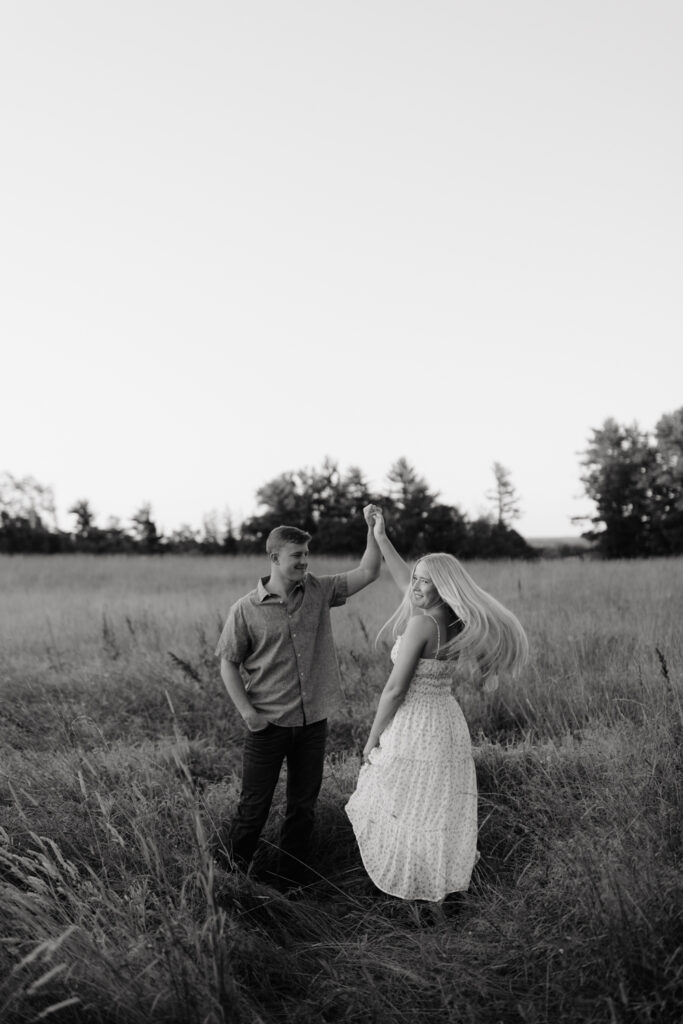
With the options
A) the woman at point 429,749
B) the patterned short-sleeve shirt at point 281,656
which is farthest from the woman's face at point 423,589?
the patterned short-sleeve shirt at point 281,656

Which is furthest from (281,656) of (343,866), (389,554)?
(343,866)

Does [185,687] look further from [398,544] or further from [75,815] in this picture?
[398,544]

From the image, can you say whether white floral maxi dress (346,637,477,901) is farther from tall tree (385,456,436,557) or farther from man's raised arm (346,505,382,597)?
tall tree (385,456,436,557)

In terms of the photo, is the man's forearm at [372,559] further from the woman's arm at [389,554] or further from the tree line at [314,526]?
the tree line at [314,526]

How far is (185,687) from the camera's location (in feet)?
22.9

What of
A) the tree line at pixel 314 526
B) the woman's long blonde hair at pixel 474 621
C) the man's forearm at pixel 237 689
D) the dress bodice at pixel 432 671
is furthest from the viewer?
the tree line at pixel 314 526

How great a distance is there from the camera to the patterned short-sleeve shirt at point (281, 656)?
385 cm

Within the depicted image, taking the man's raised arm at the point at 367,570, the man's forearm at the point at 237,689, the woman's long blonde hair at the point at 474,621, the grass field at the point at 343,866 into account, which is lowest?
the grass field at the point at 343,866

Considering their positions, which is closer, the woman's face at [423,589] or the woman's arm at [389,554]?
the woman's face at [423,589]

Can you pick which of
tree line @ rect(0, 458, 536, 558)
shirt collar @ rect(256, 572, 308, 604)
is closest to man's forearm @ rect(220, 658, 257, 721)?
shirt collar @ rect(256, 572, 308, 604)

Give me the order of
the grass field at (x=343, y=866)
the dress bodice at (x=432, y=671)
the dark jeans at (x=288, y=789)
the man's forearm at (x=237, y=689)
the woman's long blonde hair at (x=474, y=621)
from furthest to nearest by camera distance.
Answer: the dark jeans at (x=288, y=789), the man's forearm at (x=237, y=689), the dress bodice at (x=432, y=671), the woman's long blonde hair at (x=474, y=621), the grass field at (x=343, y=866)

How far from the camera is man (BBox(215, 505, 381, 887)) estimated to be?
383 cm

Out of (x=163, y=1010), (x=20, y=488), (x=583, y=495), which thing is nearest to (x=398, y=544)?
(x=583, y=495)

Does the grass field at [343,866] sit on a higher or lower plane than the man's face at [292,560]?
lower
